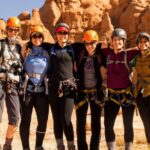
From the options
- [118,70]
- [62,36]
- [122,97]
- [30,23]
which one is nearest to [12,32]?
[62,36]

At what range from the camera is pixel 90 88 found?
10.2 metres

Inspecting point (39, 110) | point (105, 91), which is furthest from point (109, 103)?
point (39, 110)

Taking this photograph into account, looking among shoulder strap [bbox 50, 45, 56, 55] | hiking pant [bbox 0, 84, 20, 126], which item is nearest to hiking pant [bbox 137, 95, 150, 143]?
shoulder strap [bbox 50, 45, 56, 55]

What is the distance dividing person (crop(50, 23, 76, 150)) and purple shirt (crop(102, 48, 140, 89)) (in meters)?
1.00

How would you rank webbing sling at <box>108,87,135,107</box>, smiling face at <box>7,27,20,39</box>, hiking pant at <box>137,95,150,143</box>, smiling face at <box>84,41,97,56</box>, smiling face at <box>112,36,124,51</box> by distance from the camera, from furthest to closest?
smiling face at <box>7,27,20,39</box>
smiling face at <box>84,41,97,56</box>
smiling face at <box>112,36,124,51</box>
webbing sling at <box>108,87,135,107</box>
hiking pant at <box>137,95,150,143</box>

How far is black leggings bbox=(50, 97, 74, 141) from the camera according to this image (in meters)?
9.91

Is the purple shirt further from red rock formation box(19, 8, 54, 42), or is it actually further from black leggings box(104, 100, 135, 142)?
red rock formation box(19, 8, 54, 42)

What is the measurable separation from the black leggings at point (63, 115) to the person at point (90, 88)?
32 centimetres

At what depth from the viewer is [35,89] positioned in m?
10.1

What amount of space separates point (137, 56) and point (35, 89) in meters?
2.89

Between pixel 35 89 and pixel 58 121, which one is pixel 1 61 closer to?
pixel 35 89

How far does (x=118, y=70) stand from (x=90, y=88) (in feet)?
3.00

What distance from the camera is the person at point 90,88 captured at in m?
10.1

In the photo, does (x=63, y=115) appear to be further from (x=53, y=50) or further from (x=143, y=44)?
(x=143, y=44)
